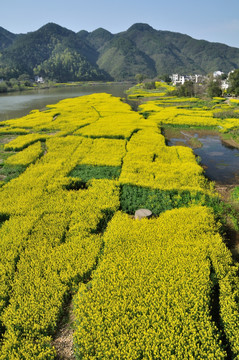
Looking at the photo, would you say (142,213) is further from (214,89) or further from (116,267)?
(214,89)

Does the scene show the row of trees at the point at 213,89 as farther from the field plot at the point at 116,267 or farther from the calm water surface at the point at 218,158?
the field plot at the point at 116,267

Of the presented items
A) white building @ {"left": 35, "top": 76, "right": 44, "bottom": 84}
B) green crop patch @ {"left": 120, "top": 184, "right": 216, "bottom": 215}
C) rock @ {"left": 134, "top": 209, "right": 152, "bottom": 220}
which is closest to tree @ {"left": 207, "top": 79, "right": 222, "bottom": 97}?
green crop patch @ {"left": 120, "top": 184, "right": 216, "bottom": 215}

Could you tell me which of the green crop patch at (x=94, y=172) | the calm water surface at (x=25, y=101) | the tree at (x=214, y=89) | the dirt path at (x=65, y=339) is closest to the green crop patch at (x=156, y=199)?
the green crop patch at (x=94, y=172)

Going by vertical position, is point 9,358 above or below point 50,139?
below

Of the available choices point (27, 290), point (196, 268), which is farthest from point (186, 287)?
point (27, 290)

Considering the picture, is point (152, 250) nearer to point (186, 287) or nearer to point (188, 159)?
point (186, 287)

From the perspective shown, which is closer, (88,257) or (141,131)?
(88,257)
